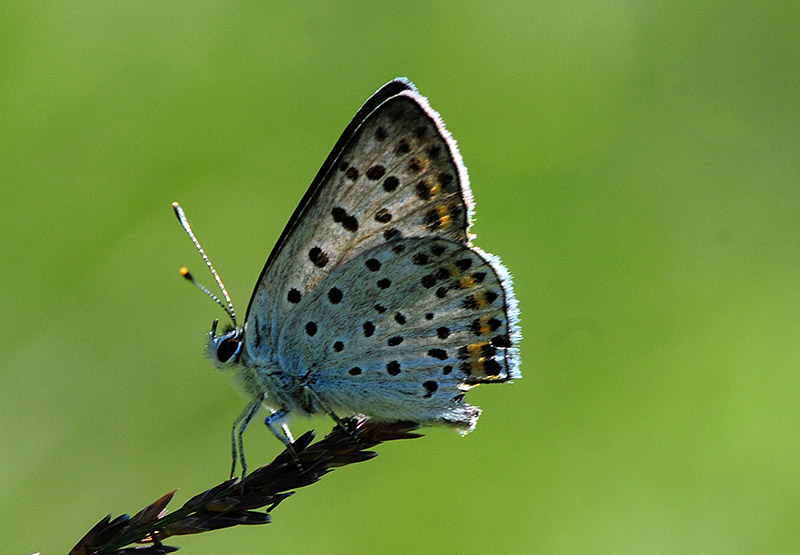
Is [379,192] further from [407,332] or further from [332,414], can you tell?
[332,414]

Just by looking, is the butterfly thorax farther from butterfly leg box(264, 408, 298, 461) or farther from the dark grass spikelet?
the dark grass spikelet

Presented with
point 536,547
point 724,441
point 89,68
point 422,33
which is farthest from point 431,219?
point 422,33

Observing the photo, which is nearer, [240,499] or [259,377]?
[240,499]

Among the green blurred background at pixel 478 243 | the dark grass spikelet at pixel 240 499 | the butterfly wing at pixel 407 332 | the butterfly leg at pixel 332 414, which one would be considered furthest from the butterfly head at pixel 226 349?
the green blurred background at pixel 478 243

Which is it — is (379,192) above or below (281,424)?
above

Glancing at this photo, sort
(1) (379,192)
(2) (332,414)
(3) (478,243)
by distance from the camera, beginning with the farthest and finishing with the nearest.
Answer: (3) (478,243), (2) (332,414), (1) (379,192)

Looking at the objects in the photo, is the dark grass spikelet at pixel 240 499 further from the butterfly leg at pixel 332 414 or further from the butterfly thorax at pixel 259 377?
the butterfly thorax at pixel 259 377

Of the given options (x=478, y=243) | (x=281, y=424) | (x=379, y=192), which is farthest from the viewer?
(x=478, y=243)

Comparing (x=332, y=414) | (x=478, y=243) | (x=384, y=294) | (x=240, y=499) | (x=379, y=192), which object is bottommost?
(x=240, y=499)

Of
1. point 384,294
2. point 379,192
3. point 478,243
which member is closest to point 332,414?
point 384,294
